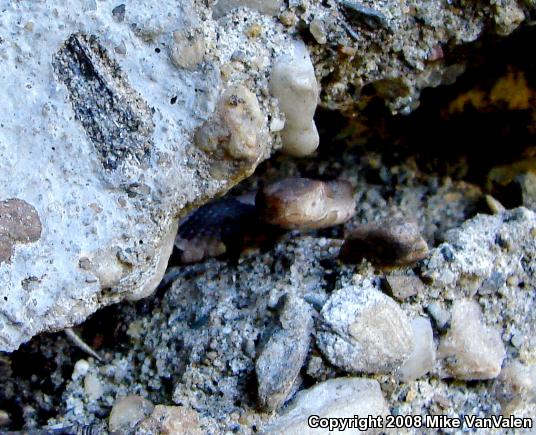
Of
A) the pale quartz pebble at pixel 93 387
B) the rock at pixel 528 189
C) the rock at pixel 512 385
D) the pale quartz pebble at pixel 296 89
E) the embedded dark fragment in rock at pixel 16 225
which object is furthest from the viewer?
the rock at pixel 528 189

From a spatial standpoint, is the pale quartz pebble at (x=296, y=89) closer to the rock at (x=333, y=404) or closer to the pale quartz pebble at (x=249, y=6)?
the pale quartz pebble at (x=249, y=6)

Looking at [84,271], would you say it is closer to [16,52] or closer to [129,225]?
[129,225]

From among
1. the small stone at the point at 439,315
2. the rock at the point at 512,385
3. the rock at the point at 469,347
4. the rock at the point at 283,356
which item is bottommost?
the rock at the point at 512,385

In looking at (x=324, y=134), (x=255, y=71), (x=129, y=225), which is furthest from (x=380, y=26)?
(x=129, y=225)

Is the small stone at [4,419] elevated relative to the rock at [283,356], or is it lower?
lower

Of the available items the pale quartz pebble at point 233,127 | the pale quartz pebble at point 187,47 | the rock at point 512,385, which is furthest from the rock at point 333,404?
the pale quartz pebble at point 187,47

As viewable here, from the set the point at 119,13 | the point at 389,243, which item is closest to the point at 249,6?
the point at 119,13

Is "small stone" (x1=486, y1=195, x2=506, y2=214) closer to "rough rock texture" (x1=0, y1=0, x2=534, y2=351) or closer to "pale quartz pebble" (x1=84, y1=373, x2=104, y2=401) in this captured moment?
"rough rock texture" (x1=0, y1=0, x2=534, y2=351)
